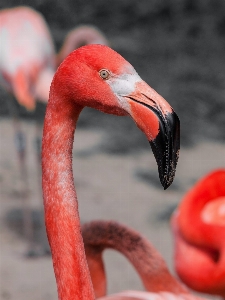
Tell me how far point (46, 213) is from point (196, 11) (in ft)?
21.1

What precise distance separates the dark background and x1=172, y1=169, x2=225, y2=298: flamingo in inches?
134

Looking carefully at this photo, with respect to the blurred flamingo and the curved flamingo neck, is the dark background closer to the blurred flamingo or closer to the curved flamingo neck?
the blurred flamingo

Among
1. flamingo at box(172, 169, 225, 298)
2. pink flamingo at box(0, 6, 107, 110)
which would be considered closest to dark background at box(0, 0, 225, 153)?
pink flamingo at box(0, 6, 107, 110)

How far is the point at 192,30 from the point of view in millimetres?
7453

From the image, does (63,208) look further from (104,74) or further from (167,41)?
(167,41)

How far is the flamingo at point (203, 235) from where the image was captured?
2.41m

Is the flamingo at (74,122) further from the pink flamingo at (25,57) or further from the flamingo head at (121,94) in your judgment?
the pink flamingo at (25,57)

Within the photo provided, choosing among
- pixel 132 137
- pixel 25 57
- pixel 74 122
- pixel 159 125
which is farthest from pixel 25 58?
pixel 159 125

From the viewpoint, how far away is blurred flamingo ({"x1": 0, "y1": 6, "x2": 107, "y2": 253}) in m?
4.00

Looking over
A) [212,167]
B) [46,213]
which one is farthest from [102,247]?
[212,167]

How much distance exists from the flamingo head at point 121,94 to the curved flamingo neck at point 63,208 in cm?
8

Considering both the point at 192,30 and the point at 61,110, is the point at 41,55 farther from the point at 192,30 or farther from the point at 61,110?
the point at 192,30

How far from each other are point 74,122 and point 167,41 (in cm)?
603

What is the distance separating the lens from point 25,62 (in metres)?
4.05
